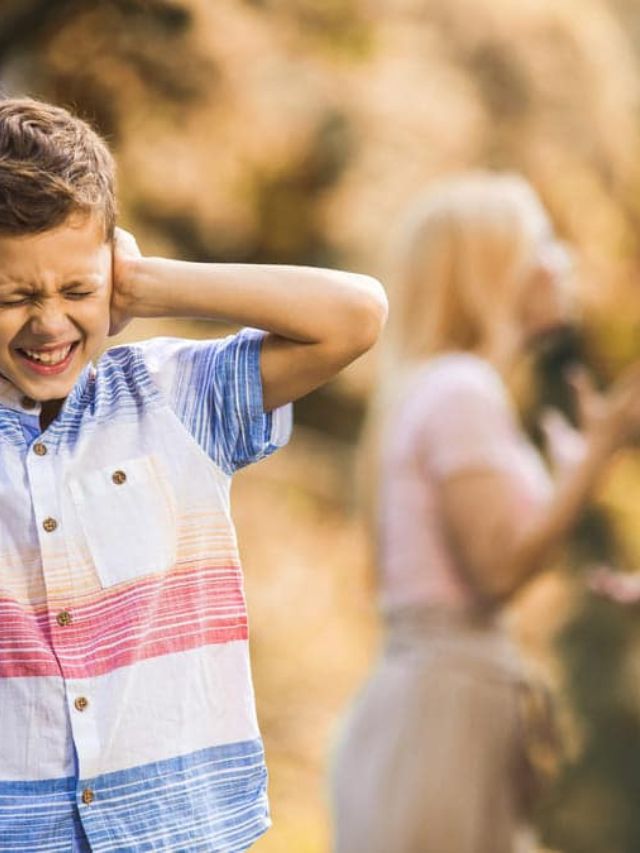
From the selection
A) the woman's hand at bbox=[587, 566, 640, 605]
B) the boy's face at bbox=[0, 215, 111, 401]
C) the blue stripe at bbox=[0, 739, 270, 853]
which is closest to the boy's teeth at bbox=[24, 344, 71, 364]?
the boy's face at bbox=[0, 215, 111, 401]

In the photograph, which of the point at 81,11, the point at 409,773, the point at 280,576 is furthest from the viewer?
the point at 280,576

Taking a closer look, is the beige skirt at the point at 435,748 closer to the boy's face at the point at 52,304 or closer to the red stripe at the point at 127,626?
the red stripe at the point at 127,626

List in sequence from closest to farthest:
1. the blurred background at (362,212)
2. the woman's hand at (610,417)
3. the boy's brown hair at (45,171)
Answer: the boy's brown hair at (45,171)
the woman's hand at (610,417)
the blurred background at (362,212)

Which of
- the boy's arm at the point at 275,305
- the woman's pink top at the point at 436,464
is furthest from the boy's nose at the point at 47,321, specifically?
the woman's pink top at the point at 436,464

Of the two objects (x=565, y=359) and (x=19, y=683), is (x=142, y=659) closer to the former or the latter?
(x=19, y=683)

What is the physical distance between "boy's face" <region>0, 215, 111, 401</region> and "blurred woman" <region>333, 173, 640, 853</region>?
1.53 m

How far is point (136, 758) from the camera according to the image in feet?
4.60

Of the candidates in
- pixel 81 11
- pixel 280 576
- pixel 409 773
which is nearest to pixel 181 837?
pixel 409 773

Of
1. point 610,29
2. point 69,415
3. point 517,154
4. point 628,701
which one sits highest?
point 610,29

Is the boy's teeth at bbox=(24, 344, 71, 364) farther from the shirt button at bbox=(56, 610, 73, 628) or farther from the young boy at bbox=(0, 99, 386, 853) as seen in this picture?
the shirt button at bbox=(56, 610, 73, 628)

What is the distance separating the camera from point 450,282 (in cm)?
314

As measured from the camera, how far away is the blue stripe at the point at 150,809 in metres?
1.37

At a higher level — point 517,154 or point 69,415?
point 517,154

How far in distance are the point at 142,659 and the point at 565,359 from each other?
129 inches
